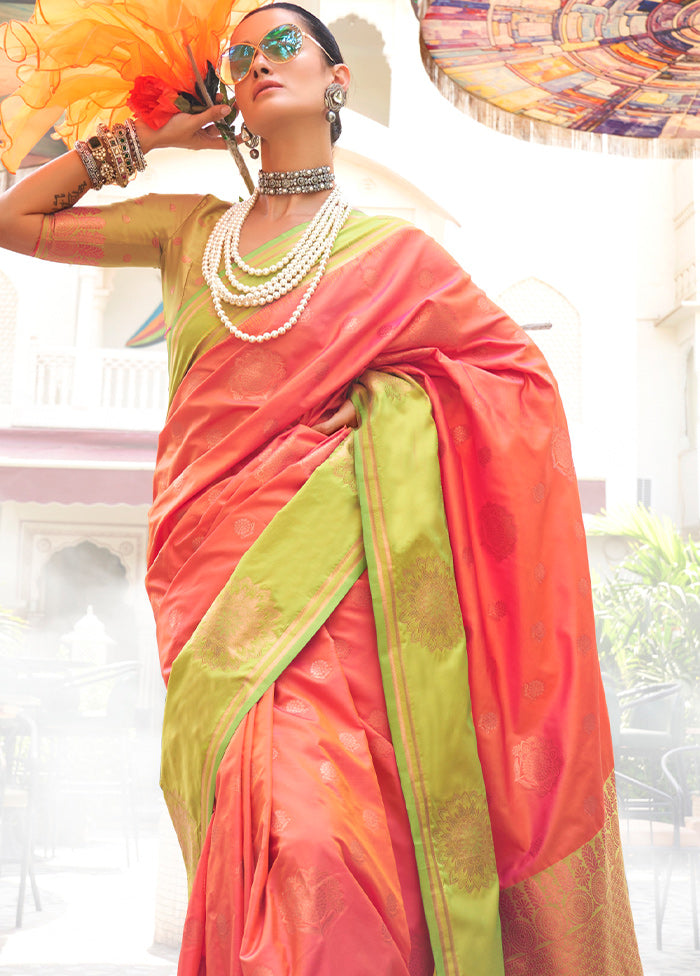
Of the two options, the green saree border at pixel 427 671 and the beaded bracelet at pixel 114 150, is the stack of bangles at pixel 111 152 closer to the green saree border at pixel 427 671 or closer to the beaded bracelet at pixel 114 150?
the beaded bracelet at pixel 114 150

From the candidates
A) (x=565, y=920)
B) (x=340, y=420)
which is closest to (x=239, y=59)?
(x=340, y=420)

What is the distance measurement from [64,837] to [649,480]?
17.8ft

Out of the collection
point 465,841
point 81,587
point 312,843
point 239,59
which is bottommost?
point 81,587

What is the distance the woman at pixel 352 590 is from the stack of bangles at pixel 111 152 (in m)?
0.02

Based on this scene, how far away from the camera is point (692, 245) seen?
8.73 metres

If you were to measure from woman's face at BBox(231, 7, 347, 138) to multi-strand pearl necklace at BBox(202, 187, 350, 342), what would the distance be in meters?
0.12

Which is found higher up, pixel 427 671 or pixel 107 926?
pixel 427 671

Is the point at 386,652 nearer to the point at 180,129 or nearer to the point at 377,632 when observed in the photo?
the point at 377,632

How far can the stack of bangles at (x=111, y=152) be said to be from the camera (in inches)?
55.5

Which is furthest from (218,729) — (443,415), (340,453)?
(443,415)

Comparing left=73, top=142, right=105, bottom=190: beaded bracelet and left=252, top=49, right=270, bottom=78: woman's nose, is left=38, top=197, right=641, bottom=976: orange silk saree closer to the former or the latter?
left=73, top=142, right=105, bottom=190: beaded bracelet

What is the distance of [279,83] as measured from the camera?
1.41 m

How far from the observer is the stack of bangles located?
1.41 metres

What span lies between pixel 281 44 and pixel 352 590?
695 millimetres
